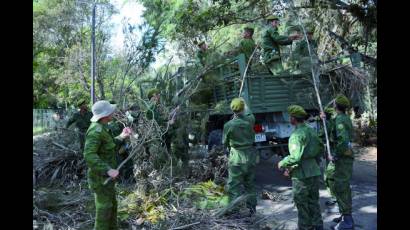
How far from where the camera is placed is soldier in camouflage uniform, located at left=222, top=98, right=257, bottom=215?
5.78m

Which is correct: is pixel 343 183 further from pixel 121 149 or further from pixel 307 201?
pixel 121 149

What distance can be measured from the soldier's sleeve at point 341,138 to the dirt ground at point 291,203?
1.03 meters

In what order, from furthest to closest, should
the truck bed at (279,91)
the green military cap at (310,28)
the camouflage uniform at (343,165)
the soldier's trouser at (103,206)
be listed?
the green military cap at (310,28) → the truck bed at (279,91) → the camouflage uniform at (343,165) → the soldier's trouser at (103,206)

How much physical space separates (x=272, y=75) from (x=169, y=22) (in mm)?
3522

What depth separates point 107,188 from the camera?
448 cm

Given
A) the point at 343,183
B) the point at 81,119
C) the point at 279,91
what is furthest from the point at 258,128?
the point at 81,119

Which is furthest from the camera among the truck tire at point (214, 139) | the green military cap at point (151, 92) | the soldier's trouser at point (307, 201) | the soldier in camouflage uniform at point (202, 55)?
the truck tire at point (214, 139)

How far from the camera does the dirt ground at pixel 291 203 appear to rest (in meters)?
5.49

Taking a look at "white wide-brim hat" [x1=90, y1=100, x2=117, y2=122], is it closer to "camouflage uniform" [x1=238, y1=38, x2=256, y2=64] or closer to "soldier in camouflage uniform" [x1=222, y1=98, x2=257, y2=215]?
"soldier in camouflage uniform" [x1=222, y1=98, x2=257, y2=215]

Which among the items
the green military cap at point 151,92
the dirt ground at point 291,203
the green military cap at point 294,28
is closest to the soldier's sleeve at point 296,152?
the dirt ground at point 291,203

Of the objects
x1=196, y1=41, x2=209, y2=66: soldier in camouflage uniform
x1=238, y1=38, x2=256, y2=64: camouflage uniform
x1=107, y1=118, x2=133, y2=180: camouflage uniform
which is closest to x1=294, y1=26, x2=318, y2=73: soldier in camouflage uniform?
x1=238, y1=38, x2=256, y2=64: camouflage uniform

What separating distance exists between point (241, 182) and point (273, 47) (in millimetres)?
3254

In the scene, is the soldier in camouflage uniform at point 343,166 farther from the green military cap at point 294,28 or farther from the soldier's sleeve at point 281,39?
the green military cap at point 294,28
